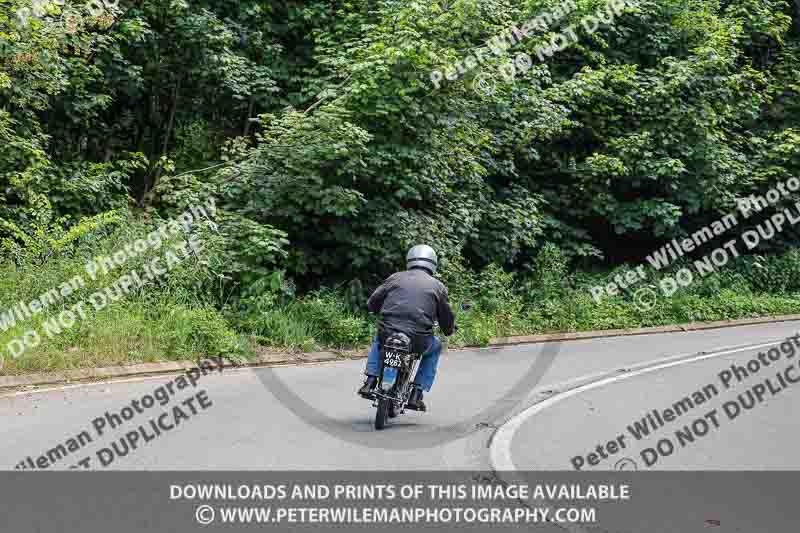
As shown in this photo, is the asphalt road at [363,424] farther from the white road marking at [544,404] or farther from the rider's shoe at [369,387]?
the rider's shoe at [369,387]

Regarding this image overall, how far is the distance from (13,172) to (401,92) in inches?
278

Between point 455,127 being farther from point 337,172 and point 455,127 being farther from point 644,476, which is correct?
point 644,476

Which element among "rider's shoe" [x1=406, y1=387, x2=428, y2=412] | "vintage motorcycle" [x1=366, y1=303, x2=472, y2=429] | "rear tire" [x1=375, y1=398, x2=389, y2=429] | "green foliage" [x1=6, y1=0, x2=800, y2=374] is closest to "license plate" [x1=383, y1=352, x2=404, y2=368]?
"vintage motorcycle" [x1=366, y1=303, x2=472, y2=429]

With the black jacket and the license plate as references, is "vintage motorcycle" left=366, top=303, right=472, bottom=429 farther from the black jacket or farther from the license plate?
the black jacket

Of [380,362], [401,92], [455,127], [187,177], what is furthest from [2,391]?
[455,127]

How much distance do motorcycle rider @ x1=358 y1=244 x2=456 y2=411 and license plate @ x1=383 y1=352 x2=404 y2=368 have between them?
224mm

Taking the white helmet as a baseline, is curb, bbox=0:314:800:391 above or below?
below

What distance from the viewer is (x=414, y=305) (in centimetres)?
821

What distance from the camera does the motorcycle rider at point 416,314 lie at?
8148 mm

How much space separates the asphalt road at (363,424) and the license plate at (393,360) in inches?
27.4

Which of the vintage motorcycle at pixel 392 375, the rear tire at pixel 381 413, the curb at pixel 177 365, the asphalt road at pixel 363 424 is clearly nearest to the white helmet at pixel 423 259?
the vintage motorcycle at pixel 392 375

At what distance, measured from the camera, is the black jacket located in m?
8.17

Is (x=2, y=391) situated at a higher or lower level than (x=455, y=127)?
lower

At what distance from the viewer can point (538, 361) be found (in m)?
14.3
